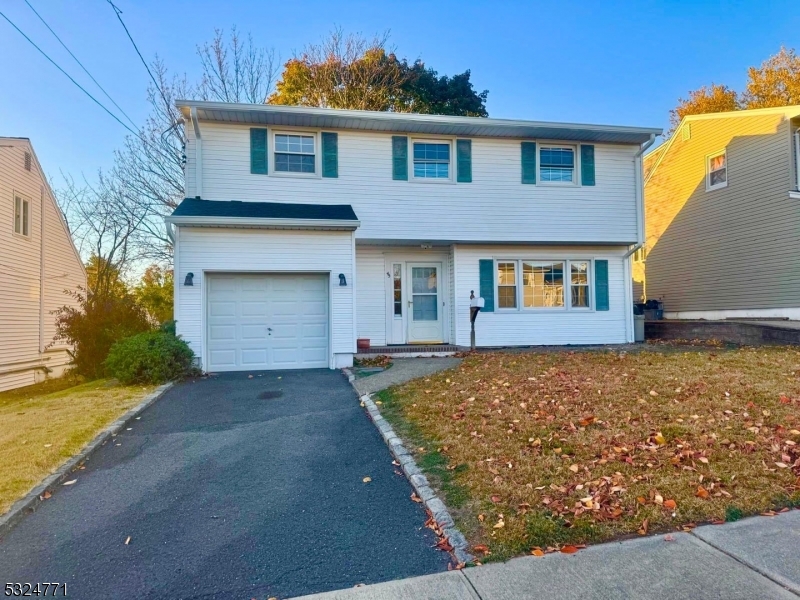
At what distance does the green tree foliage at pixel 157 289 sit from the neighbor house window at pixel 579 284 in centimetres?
1599

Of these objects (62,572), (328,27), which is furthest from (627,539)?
(328,27)

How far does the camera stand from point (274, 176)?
1065cm

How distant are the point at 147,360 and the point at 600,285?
10.4 meters

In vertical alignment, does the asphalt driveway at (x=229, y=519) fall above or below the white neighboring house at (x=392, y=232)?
below

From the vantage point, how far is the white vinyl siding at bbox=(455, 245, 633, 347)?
1159 cm

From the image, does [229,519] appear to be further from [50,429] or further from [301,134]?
[301,134]

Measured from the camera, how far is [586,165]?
468 inches

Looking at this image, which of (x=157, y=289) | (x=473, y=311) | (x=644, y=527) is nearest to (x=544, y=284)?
(x=473, y=311)

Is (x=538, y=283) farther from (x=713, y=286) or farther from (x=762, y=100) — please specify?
(x=762, y=100)

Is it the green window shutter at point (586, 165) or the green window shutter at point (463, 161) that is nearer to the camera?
the green window shutter at point (463, 161)

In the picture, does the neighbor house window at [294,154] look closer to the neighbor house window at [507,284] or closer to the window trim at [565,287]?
the window trim at [565,287]

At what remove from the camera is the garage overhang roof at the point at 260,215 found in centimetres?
923

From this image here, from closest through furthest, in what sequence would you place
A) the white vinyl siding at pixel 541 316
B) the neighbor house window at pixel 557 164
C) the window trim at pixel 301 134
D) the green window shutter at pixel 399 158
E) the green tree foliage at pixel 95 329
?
the green tree foliage at pixel 95 329
the window trim at pixel 301 134
the green window shutter at pixel 399 158
the white vinyl siding at pixel 541 316
the neighbor house window at pixel 557 164

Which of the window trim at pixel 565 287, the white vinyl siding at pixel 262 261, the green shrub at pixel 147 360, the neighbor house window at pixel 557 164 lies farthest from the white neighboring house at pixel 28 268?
the neighbor house window at pixel 557 164
